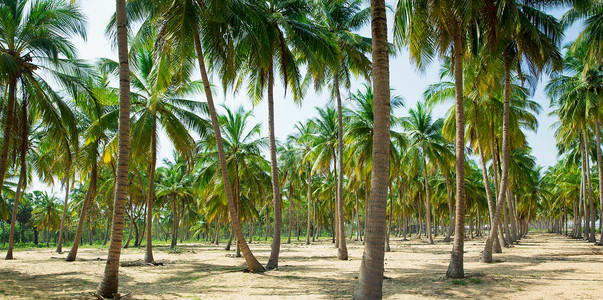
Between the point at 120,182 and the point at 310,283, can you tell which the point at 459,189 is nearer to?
the point at 310,283

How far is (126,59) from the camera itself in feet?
26.8

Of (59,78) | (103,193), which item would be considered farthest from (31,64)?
(103,193)

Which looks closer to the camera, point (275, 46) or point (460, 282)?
point (460, 282)

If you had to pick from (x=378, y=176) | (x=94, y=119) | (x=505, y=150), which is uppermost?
(x=94, y=119)

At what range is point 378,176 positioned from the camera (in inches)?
249

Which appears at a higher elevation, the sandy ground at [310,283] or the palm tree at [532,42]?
the palm tree at [532,42]

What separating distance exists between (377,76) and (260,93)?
356 inches

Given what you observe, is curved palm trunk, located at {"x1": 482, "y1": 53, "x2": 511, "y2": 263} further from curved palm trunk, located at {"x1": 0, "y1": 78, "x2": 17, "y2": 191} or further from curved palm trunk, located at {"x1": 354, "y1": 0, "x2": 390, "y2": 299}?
curved palm trunk, located at {"x1": 0, "y1": 78, "x2": 17, "y2": 191}

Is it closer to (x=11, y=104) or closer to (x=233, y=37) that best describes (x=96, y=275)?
(x=11, y=104)

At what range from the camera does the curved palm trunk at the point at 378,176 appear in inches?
236

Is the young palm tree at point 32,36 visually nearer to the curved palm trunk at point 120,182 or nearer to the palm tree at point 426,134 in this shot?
the curved palm trunk at point 120,182

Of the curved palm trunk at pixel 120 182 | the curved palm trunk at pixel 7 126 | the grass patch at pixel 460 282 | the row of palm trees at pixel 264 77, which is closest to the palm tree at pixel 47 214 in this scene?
the row of palm trees at pixel 264 77

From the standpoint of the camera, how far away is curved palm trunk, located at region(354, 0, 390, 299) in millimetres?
6004

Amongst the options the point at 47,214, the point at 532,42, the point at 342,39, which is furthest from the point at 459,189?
the point at 47,214
